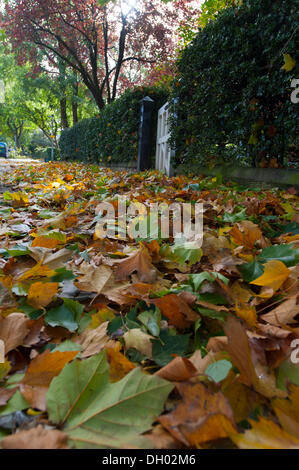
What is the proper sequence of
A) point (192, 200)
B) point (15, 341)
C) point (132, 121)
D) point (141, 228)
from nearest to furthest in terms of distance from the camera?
point (15, 341), point (141, 228), point (192, 200), point (132, 121)

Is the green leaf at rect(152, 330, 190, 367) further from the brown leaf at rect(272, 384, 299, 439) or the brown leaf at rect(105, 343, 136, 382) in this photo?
the brown leaf at rect(272, 384, 299, 439)

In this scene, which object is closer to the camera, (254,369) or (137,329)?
(254,369)

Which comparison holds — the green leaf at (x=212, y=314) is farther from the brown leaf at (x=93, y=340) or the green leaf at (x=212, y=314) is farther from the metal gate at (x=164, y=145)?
the metal gate at (x=164, y=145)

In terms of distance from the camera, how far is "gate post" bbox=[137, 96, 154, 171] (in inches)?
261

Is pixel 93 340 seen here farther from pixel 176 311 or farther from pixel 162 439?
pixel 162 439

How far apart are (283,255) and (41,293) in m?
0.93

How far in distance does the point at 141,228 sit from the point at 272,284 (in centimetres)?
90

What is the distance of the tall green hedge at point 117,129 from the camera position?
7.16 m

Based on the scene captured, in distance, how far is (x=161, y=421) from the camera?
22.0 inches

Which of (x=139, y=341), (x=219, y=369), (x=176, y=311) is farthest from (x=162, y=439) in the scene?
(x=176, y=311)

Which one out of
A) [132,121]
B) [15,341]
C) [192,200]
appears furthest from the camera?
[132,121]

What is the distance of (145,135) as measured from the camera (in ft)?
22.0
